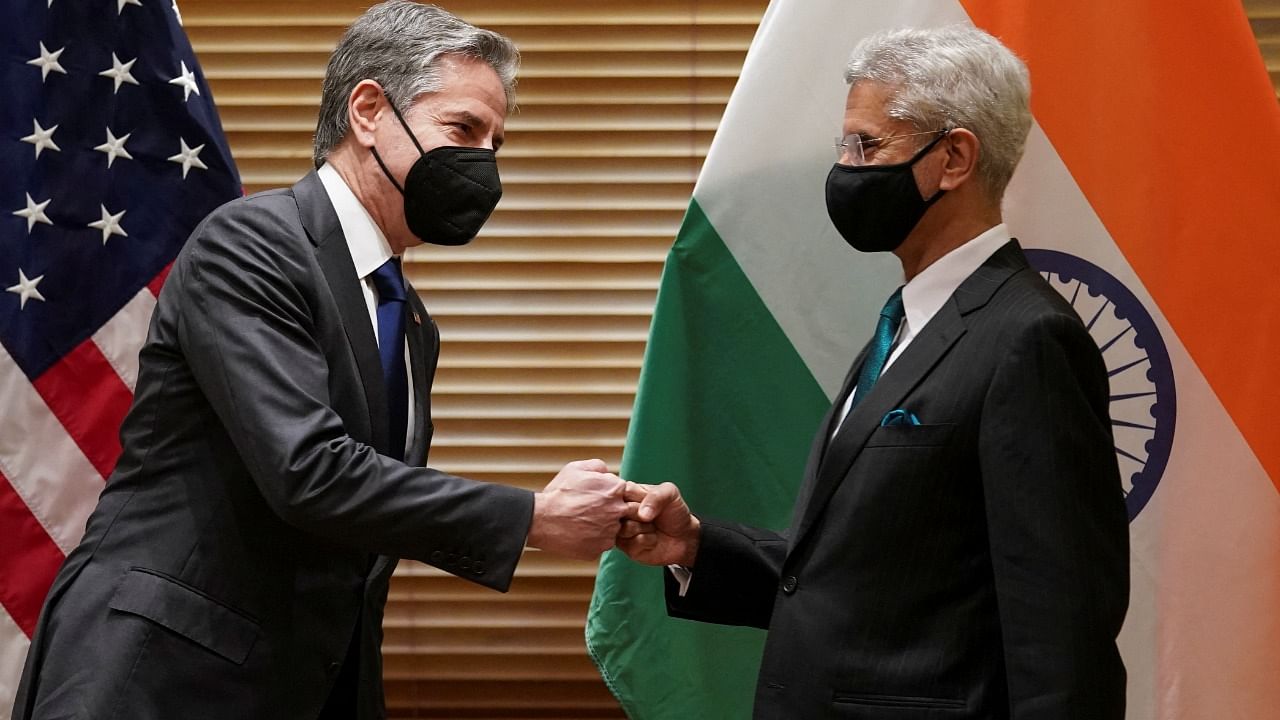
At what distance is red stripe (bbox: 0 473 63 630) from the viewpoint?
2.39 metres

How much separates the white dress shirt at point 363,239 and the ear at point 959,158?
84 centimetres

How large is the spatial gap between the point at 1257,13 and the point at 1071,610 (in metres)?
1.92

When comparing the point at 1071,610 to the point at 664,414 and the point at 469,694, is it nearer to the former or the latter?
the point at 664,414

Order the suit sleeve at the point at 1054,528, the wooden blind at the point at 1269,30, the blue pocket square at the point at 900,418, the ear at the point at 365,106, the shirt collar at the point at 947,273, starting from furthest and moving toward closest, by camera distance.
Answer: the wooden blind at the point at 1269,30 < the ear at the point at 365,106 < the shirt collar at the point at 947,273 < the blue pocket square at the point at 900,418 < the suit sleeve at the point at 1054,528

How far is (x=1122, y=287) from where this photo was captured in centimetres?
214

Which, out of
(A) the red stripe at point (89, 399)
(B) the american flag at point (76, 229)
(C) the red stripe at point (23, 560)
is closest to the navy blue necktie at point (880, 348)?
(B) the american flag at point (76, 229)

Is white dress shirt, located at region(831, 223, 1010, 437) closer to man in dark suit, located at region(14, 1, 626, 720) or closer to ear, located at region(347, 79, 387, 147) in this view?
man in dark suit, located at region(14, 1, 626, 720)

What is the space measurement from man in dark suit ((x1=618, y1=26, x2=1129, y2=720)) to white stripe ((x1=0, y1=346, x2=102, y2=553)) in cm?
143

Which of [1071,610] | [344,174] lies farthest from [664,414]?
[1071,610]

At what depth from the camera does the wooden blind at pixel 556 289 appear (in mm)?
2908

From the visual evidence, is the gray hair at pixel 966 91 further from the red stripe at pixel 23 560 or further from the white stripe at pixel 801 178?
the red stripe at pixel 23 560

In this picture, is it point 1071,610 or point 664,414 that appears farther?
point 664,414

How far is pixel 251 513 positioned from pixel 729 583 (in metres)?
0.75

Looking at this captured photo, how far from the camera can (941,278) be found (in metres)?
1.74
